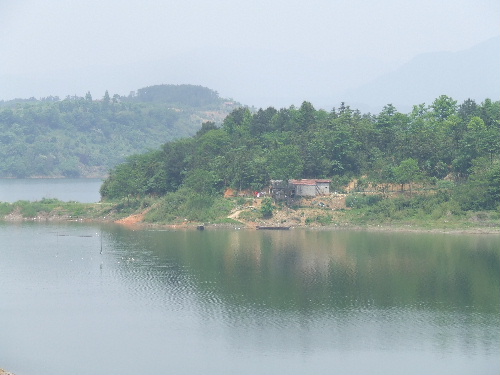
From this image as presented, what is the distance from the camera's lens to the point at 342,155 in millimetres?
68625

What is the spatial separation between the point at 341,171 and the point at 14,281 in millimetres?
33919

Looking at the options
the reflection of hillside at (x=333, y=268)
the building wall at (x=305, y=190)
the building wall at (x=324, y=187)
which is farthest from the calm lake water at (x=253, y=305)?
the building wall at (x=324, y=187)

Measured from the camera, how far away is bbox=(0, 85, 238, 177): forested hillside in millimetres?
156000

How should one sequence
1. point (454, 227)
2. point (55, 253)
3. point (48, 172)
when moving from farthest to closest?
point (48, 172)
point (454, 227)
point (55, 253)

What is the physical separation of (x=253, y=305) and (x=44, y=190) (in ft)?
286

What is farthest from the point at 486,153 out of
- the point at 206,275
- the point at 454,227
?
the point at 206,275

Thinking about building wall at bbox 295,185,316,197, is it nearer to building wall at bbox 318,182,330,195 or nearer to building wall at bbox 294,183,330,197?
building wall at bbox 294,183,330,197

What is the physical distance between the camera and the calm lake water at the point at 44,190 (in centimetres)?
9794

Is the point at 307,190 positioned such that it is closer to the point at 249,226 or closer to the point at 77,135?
the point at 249,226

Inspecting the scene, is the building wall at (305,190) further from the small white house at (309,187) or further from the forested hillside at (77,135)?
the forested hillside at (77,135)

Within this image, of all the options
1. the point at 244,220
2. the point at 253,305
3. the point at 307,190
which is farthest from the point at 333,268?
the point at 307,190

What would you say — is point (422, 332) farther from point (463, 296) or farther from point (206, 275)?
point (206, 275)

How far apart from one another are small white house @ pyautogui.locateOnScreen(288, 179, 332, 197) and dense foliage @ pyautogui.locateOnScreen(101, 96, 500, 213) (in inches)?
72.0

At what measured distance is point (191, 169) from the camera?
7138cm
